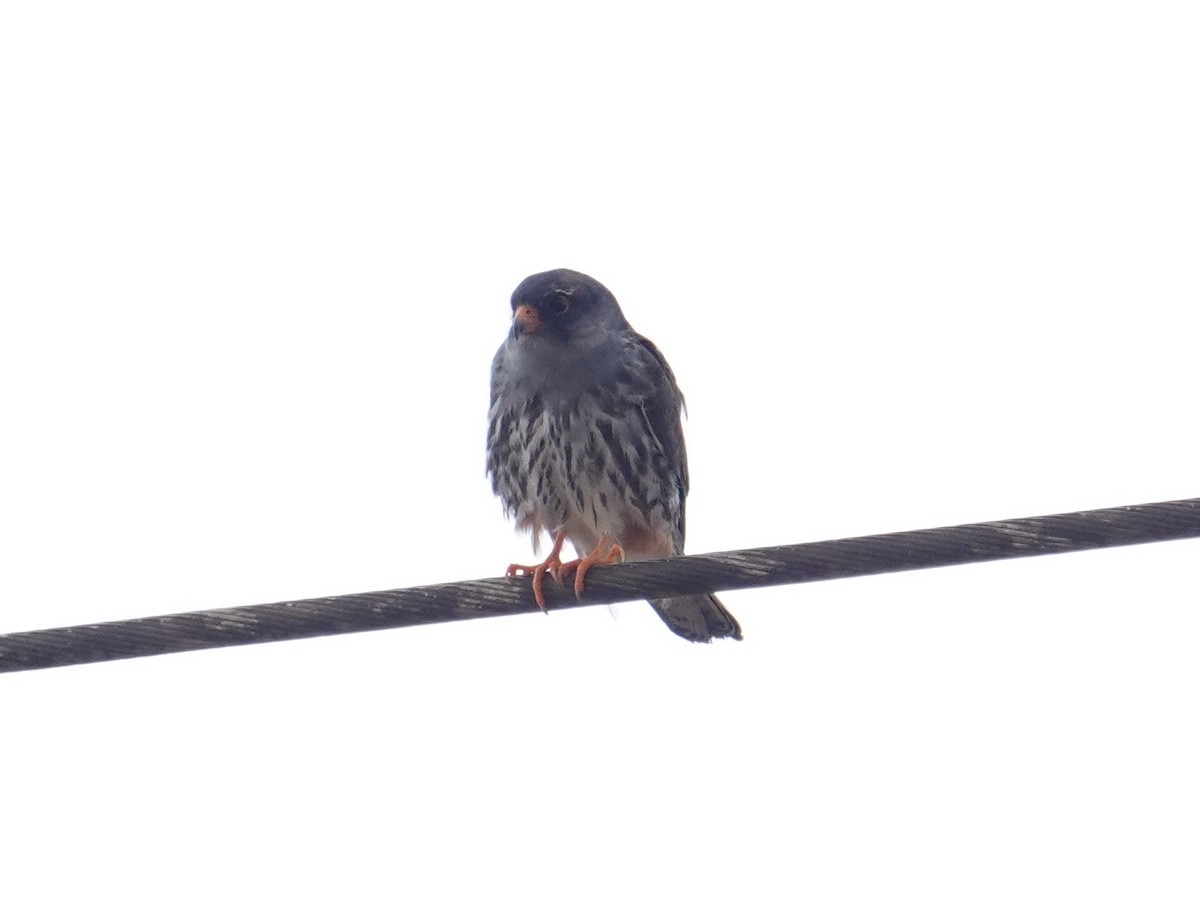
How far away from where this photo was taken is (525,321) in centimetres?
769

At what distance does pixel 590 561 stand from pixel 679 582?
126 centimetres

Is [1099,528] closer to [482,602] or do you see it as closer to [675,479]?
[482,602]

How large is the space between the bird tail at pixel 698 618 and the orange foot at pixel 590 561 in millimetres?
402

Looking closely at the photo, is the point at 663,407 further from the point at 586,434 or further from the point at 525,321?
the point at 525,321

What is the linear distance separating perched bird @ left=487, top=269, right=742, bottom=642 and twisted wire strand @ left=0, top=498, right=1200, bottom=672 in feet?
6.63

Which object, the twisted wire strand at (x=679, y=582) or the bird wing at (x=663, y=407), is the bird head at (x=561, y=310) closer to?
the bird wing at (x=663, y=407)

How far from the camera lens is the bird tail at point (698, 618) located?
7633 mm

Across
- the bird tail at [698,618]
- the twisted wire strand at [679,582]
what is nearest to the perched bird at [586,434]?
the bird tail at [698,618]

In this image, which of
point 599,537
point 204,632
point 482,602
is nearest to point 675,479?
point 599,537

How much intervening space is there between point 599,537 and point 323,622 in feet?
9.35

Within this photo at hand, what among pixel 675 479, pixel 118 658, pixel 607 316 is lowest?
pixel 118 658

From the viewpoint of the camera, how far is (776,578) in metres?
5.07

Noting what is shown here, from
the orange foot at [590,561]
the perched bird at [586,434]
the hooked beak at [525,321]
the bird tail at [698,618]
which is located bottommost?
the bird tail at [698,618]

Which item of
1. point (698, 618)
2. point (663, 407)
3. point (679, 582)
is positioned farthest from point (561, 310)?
point (679, 582)
